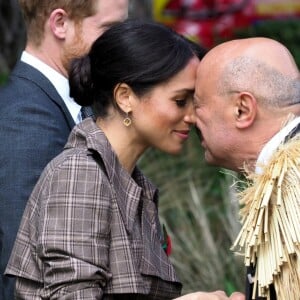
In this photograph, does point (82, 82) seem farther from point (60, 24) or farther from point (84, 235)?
point (84, 235)

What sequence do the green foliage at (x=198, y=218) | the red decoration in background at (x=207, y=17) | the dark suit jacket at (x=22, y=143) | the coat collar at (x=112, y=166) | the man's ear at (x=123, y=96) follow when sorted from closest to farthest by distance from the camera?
the coat collar at (x=112, y=166) → the man's ear at (x=123, y=96) → the dark suit jacket at (x=22, y=143) → the green foliage at (x=198, y=218) → the red decoration in background at (x=207, y=17)

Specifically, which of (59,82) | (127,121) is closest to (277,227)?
(127,121)

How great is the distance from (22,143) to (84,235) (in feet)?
1.82

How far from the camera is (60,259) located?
3.14m

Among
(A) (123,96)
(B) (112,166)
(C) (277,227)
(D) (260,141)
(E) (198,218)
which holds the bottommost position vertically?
(E) (198,218)

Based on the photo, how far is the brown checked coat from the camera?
3139 millimetres

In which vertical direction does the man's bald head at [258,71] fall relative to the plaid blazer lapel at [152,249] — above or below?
above

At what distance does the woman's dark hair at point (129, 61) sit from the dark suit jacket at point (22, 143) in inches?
7.3

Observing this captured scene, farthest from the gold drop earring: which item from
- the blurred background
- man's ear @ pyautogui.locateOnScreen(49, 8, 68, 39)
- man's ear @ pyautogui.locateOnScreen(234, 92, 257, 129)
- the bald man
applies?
the blurred background

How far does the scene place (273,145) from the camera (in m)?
3.16

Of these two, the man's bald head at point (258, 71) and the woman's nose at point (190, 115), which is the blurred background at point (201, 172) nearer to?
the woman's nose at point (190, 115)

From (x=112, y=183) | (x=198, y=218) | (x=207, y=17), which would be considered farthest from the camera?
(x=207, y=17)

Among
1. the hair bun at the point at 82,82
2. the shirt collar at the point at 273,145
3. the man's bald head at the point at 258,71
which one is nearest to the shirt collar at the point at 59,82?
the hair bun at the point at 82,82

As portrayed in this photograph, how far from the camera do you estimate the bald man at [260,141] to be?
3014 mm
